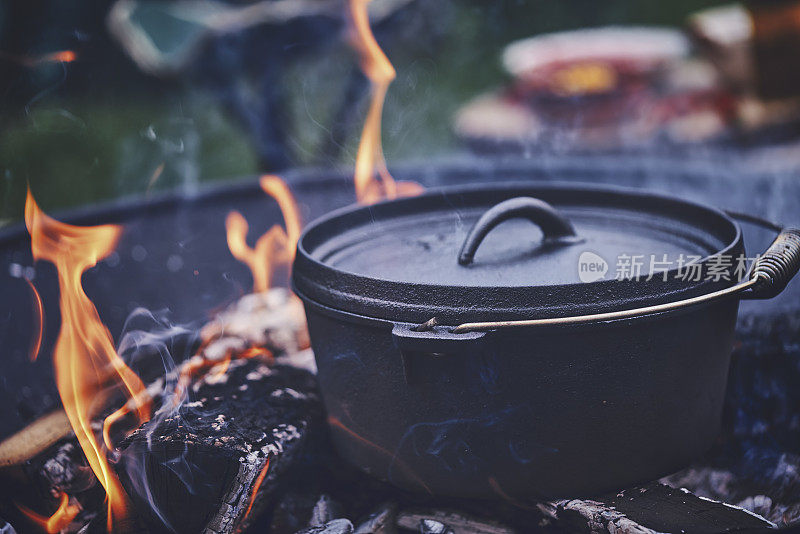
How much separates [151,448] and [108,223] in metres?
1.33

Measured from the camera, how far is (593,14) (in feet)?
25.9

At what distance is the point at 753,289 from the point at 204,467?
1186mm

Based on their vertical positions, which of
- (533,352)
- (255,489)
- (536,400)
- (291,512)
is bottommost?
(291,512)

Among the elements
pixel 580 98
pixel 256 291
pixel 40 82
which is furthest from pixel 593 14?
pixel 256 291

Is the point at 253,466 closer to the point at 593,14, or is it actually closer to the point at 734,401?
the point at 734,401

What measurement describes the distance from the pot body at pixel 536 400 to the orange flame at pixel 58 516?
68 cm

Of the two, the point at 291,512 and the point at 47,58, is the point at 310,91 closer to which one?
the point at 47,58

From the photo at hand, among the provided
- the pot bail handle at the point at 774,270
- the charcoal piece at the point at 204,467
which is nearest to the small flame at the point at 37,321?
the charcoal piece at the point at 204,467

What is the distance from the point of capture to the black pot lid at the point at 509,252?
4.18 ft

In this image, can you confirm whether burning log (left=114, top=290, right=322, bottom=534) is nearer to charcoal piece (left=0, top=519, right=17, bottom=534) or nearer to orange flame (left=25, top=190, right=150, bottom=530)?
orange flame (left=25, top=190, right=150, bottom=530)

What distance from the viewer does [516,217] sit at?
1552 millimetres

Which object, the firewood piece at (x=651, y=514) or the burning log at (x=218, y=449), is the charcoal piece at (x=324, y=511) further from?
the firewood piece at (x=651, y=514)

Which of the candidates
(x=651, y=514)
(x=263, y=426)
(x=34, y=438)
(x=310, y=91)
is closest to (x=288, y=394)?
(x=263, y=426)

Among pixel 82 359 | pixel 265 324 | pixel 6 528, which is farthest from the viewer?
pixel 265 324
